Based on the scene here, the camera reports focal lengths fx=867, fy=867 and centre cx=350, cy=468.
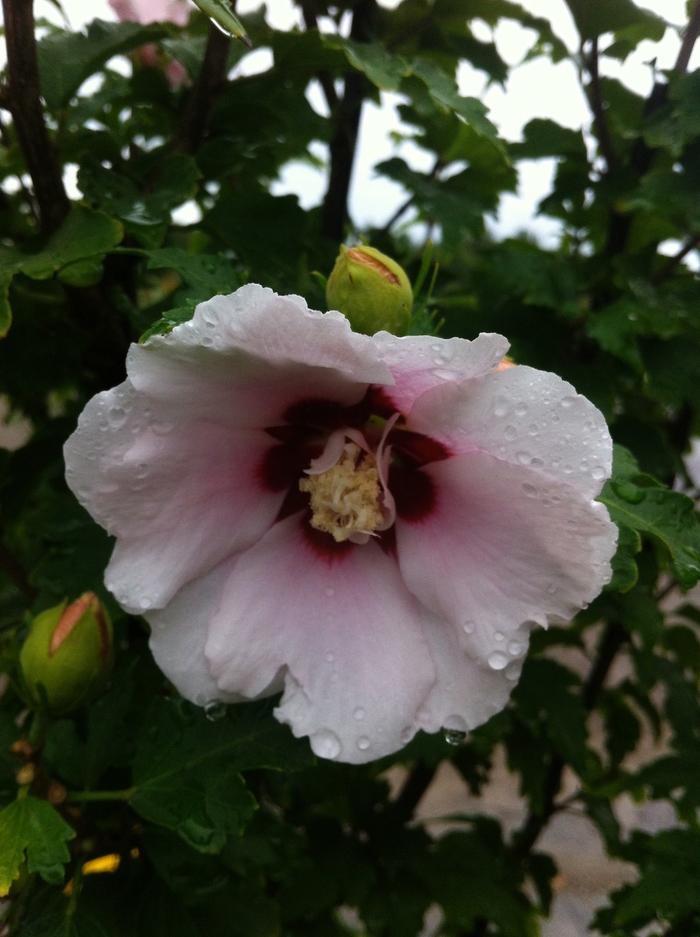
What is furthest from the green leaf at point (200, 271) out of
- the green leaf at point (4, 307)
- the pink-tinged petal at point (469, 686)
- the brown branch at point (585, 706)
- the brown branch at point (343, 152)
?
the brown branch at point (585, 706)

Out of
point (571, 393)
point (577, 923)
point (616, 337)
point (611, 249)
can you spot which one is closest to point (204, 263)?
point (571, 393)

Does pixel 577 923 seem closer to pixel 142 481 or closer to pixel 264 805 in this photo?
pixel 264 805

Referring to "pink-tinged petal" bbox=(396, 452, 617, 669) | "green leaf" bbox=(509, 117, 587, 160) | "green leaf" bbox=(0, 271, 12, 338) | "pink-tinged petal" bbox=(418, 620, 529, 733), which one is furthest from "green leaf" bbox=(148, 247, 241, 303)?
"green leaf" bbox=(509, 117, 587, 160)

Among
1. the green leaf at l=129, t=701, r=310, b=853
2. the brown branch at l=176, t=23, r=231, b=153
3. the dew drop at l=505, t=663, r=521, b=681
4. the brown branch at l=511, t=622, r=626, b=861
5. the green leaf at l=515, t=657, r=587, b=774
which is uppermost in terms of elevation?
the brown branch at l=176, t=23, r=231, b=153

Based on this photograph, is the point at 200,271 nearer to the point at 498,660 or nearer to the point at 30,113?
the point at 30,113

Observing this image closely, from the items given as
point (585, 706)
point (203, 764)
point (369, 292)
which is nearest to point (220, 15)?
point (369, 292)

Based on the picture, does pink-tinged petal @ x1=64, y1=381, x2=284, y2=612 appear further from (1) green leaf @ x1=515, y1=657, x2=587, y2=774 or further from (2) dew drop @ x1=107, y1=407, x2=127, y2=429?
(1) green leaf @ x1=515, y1=657, x2=587, y2=774
